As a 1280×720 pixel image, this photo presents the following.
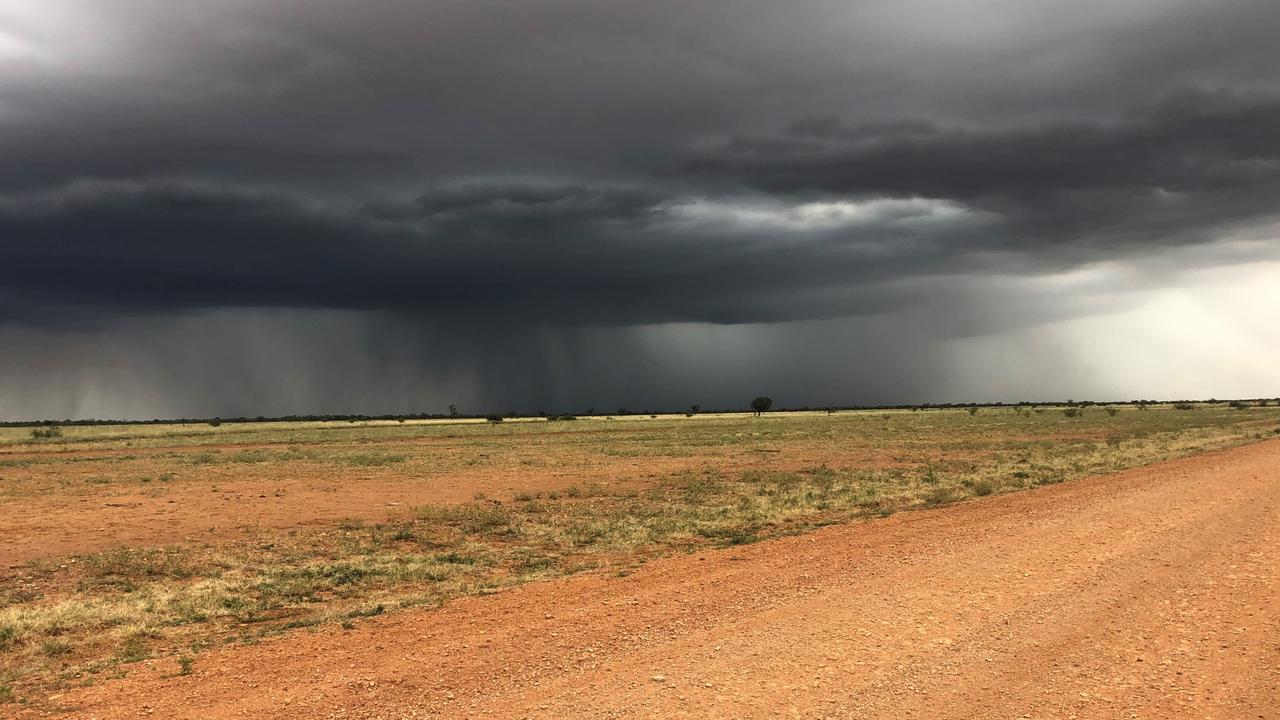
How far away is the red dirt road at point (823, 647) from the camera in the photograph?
25.9 ft

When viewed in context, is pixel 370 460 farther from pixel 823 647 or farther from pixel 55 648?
pixel 823 647

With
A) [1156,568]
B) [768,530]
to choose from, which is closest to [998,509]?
[768,530]

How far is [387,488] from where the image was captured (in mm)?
36312

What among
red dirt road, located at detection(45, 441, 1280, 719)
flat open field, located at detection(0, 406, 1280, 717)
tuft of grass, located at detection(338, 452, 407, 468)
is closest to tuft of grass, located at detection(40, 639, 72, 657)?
flat open field, located at detection(0, 406, 1280, 717)

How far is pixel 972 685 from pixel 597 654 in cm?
435

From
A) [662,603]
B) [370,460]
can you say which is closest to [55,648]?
[662,603]

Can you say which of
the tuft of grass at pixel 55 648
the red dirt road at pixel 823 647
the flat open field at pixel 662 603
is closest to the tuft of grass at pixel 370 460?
the flat open field at pixel 662 603

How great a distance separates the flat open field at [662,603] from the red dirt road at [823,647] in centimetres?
5

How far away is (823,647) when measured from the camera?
943 centimetres

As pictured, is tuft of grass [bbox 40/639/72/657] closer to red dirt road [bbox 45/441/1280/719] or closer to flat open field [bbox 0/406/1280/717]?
flat open field [bbox 0/406/1280/717]

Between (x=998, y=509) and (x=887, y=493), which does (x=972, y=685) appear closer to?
(x=998, y=509)

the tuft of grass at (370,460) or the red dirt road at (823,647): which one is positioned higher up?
the red dirt road at (823,647)

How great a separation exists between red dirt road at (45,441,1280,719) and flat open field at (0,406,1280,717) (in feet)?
0.15

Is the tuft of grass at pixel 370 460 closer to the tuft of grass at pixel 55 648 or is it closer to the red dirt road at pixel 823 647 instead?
the tuft of grass at pixel 55 648
